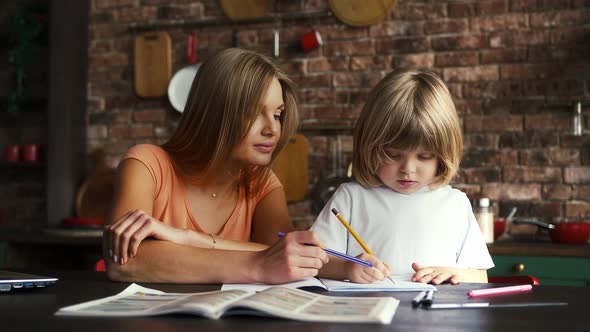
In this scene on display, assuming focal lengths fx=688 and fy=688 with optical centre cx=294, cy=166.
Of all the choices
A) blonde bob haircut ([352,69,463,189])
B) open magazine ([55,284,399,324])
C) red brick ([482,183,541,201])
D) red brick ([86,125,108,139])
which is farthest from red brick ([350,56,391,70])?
open magazine ([55,284,399,324])

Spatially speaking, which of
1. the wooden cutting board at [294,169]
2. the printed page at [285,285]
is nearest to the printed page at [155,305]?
the printed page at [285,285]

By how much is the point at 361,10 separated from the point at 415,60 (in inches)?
14.4

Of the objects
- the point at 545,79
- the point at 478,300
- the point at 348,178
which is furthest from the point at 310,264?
the point at 545,79

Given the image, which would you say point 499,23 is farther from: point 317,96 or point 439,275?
point 439,275

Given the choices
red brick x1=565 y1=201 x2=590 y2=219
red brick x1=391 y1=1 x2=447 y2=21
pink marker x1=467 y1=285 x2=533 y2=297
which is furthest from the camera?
red brick x1=391 y1=1 x2=447 y2=21

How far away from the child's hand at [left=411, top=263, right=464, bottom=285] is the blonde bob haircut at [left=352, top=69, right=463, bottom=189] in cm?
31

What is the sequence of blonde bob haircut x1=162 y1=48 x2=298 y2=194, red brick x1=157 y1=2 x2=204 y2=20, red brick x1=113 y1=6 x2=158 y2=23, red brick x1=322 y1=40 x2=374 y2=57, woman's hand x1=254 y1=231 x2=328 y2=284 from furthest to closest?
red brick x1=113 y1=6 x2=158 y2=23, red brick x1=157 y1=2 x2=204 y2=20, red brick x1=322 y1=40 x2=374 y2=57, blonde bob haircut x1=162 y1=48 x2=298 y2=194, woman's hand x1=254 y1=231 x2=328 y2=284

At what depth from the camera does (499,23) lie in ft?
10.5

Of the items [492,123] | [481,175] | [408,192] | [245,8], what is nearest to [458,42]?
[492,123]

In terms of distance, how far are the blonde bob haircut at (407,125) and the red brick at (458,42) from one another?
5.34ft

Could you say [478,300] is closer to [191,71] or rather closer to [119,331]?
[119,331]

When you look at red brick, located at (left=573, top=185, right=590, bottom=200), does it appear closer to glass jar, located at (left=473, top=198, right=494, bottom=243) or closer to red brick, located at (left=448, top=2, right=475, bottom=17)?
glass jar, located at (left=473, top=198, right=494, bottom=243)

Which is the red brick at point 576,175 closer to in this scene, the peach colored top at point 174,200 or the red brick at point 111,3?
the peach colored top at point 174,200

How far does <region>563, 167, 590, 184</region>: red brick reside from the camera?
3.07 meters
